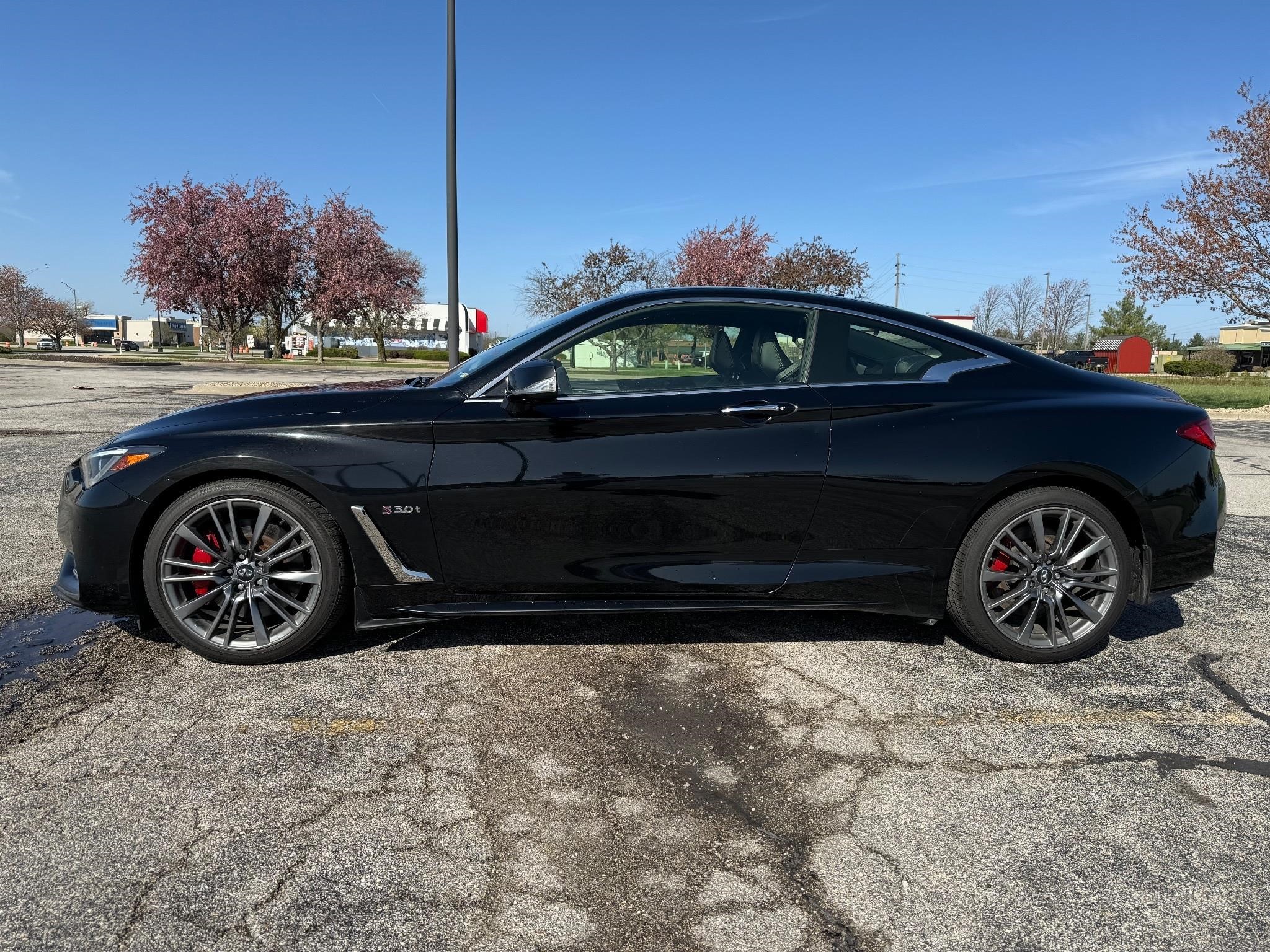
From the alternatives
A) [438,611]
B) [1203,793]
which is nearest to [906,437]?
[1203,793]

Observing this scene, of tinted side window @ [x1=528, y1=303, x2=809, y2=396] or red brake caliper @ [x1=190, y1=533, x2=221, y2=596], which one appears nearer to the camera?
red brake caliper @ [x1=190, y1=533, x2=221, y2=596]

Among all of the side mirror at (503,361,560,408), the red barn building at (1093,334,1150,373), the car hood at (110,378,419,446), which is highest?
the red barn building at (1093,334,1150,373)

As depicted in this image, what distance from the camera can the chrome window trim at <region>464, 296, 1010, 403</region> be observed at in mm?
3510

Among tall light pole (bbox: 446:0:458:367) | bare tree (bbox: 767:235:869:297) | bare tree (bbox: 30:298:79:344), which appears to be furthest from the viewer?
bare tree (bbox: 30:298:79:344)

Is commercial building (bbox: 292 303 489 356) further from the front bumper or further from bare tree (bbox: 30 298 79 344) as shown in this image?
the front bumper

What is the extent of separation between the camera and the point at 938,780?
2.65m

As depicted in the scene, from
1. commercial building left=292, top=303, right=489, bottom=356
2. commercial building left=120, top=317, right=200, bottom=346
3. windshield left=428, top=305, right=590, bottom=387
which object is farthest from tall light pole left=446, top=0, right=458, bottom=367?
commercial building left=120, top=317, right=200, bottom=346

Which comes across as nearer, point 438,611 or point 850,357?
point 438,611

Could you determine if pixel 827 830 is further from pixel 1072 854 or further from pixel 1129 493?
pixel 1129 493

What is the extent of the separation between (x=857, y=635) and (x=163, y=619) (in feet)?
9.68

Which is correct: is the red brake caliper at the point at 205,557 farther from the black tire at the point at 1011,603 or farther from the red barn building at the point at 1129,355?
the red barn building at the point at 1129,355

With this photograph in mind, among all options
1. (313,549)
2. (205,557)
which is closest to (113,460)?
(205,557)

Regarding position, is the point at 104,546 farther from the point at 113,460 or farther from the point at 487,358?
the point at 487,358

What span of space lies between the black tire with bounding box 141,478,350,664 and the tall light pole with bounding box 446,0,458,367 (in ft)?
29.2
